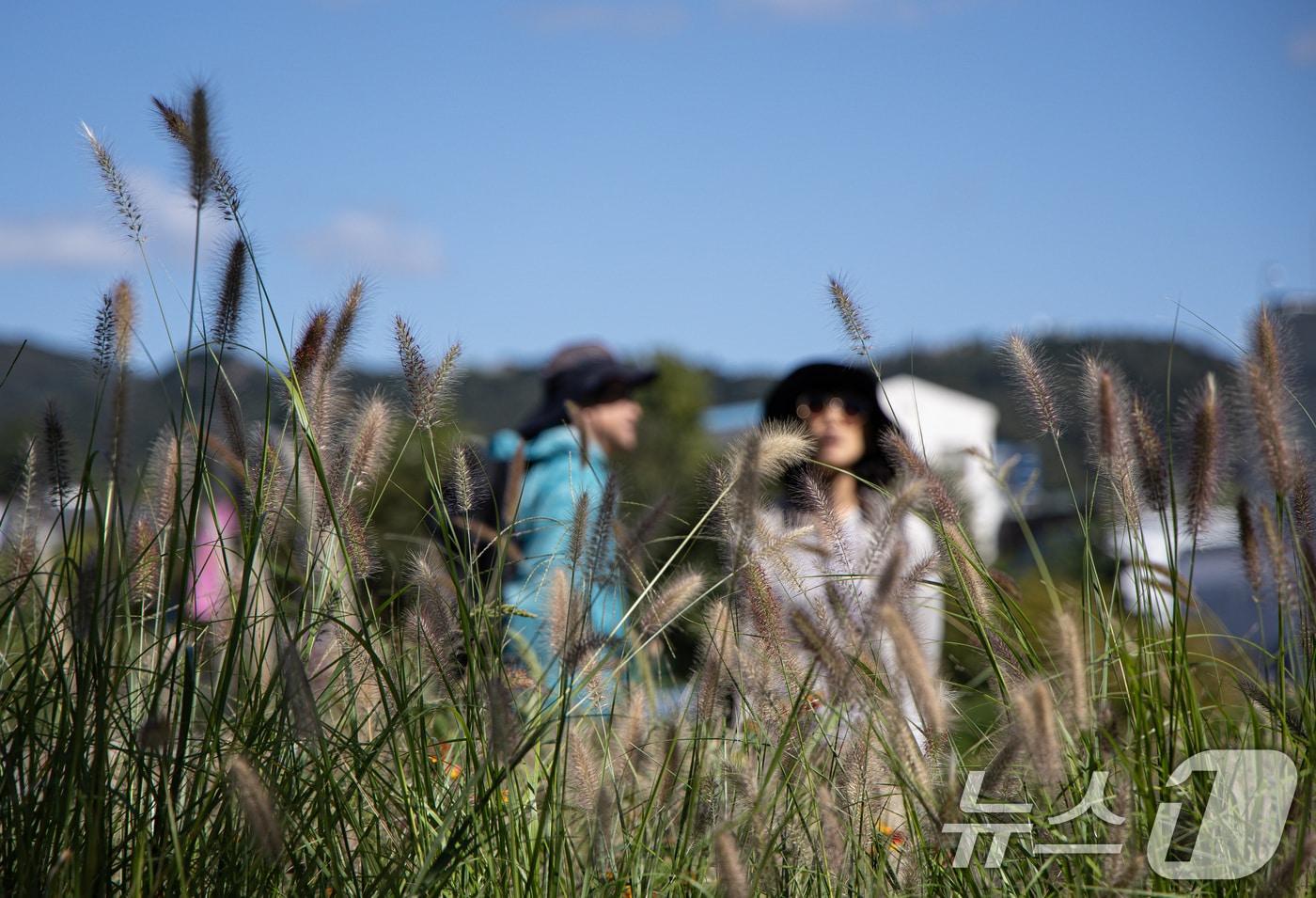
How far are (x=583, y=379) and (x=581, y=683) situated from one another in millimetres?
3564

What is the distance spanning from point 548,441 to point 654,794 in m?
2.69

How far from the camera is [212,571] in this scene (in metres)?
2.25

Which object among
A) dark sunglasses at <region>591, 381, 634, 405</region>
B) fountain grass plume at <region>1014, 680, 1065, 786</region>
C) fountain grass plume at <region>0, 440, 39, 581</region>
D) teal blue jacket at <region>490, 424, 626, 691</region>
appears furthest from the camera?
dark sunglasses at <region>591, 381, 634, 405</region>

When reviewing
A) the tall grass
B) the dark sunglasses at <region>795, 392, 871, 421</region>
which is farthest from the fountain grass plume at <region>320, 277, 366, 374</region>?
the dark sunglasses at <region>795, 392, 871, 421</region>

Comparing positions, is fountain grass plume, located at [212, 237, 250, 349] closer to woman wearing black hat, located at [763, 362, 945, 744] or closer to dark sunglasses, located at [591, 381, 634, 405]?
woman wearing black hat, located at [763, 362, 945, 744]

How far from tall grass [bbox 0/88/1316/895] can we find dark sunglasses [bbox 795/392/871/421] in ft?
8.12

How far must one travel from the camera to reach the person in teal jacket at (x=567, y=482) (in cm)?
159

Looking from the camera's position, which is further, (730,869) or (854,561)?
(854,561)

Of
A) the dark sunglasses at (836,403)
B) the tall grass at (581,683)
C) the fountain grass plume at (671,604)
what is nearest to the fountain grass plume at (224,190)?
the tall grass at (581,683)

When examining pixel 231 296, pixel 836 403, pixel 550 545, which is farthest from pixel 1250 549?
pixel 836 403

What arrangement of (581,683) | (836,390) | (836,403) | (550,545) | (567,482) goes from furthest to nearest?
1. (836,390)
2. (836,403)
3. (567,482)
4. (550,545)
5. (581,683)

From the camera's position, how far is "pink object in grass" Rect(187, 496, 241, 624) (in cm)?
154

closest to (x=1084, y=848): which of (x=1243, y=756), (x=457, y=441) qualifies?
(x=1243, y=756)

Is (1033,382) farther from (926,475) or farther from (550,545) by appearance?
(550,545)
